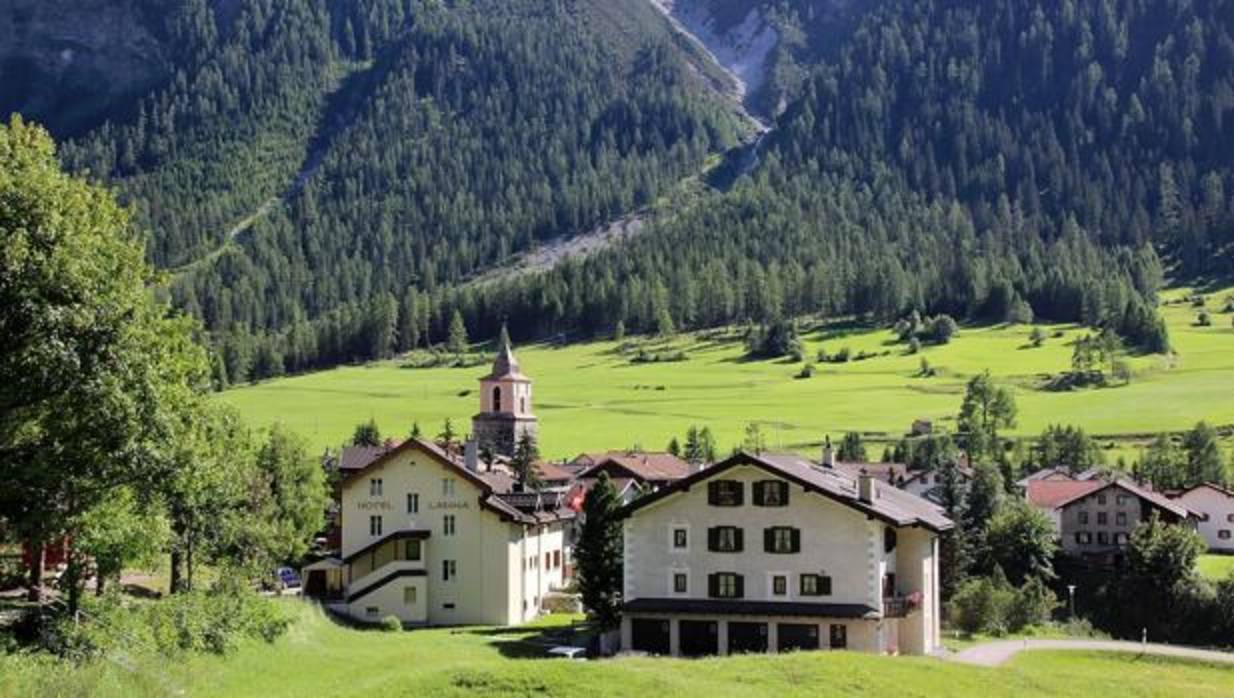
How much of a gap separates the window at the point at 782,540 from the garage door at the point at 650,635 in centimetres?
532

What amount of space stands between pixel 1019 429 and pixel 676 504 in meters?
108

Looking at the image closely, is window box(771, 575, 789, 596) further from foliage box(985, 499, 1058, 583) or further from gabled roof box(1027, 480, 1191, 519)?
gabled roof box(1027, 480, 1191, 519)

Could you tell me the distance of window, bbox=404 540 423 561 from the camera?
7123 cm

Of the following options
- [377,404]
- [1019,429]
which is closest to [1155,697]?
A: [1019,429]

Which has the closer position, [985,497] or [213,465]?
[213,465]

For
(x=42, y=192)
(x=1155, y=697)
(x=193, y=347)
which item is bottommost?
(x=1155, y=697)

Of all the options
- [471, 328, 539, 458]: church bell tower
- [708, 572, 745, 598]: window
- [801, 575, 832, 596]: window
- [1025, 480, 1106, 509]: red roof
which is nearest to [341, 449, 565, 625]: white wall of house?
[708, 572, 745, 598]: window

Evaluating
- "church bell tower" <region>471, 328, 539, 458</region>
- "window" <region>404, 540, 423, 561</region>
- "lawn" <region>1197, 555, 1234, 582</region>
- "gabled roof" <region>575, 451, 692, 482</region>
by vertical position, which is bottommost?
"lawn" <region>1197, 555, 1234, 582</region>

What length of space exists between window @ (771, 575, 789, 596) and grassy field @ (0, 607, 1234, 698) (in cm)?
1071

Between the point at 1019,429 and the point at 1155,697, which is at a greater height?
the point at 1019,429

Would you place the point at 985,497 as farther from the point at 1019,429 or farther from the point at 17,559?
the point at 17,559

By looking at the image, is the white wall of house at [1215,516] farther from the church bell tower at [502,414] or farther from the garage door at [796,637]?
the garage door at [796,637]

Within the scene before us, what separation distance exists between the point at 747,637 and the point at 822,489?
264 inches

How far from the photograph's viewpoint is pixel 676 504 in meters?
60.8
